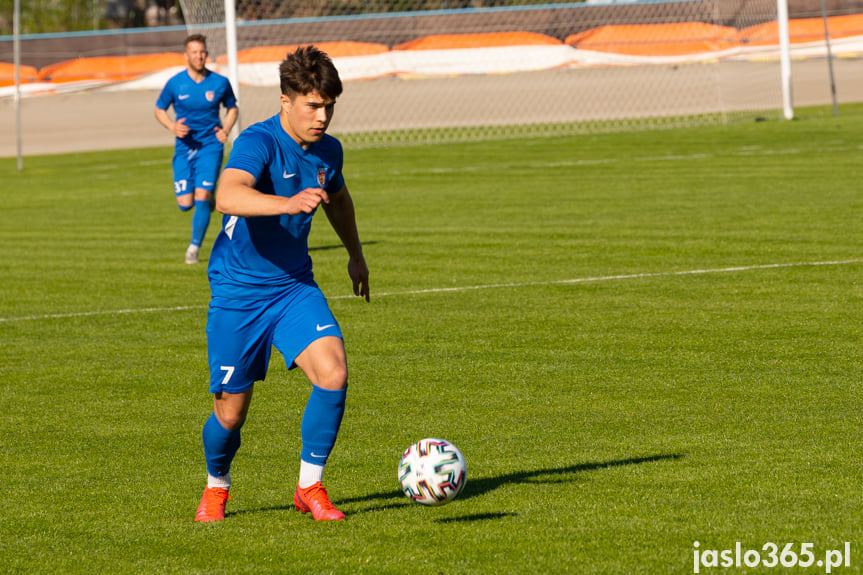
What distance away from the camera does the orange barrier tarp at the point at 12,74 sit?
45844 mm

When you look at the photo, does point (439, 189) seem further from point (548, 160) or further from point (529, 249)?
point (529, 249)

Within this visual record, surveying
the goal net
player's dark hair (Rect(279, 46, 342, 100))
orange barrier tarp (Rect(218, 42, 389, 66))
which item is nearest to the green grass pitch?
player's dark hair (Rect(279, 46, 342, 100))

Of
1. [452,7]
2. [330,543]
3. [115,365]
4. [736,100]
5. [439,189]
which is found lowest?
[330,543]

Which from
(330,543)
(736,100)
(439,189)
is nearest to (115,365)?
(330,543)

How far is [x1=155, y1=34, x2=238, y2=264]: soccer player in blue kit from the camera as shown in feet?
50.9

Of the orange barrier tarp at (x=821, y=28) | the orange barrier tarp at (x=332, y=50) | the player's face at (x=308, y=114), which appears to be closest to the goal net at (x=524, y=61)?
the orange barrier tarp at (x=332, y=50)

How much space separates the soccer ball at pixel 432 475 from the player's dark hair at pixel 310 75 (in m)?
1.61

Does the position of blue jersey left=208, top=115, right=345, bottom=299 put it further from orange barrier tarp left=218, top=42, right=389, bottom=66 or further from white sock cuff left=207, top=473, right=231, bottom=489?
orange barrier tarp left=218, top=42, right=389, bottom=66

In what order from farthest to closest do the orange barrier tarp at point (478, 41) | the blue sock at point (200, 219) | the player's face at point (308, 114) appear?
the orange barrier tarp at point (478, 41)
the blue sock at point (200, 219)
the player's face at point (308, 114)

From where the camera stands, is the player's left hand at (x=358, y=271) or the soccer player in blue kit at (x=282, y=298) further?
the player's left hand at (x=358, y=271)

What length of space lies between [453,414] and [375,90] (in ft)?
104

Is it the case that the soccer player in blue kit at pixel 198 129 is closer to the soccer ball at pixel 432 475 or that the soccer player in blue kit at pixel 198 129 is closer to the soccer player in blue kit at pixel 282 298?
the soccer player in blue kit at pixel 282 298

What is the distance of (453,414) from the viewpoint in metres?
7.98

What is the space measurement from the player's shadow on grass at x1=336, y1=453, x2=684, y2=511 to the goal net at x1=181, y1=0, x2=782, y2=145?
2646cm
